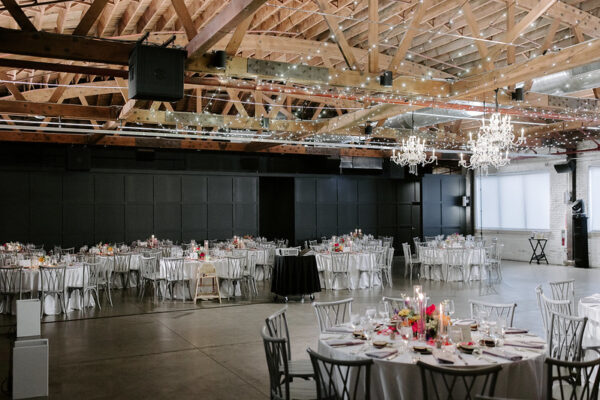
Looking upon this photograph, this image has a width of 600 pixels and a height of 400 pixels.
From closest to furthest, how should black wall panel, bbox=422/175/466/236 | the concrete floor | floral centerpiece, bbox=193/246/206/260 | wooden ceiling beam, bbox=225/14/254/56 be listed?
the concrete floor, wooden ceiling beam, bbox=225/14/254/56, floral centerpiece, bbox=193/246/206/260, black wall panel, bbox=422/175/466/236

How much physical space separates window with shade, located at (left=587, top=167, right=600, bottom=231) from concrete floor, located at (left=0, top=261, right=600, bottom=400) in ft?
17.7

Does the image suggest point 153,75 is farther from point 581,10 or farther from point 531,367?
point 581,10

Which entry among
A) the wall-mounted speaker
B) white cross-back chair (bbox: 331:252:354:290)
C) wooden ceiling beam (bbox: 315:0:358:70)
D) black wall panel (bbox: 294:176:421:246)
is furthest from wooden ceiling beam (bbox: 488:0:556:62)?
black wall panel (bbox: 294:176:421:246)

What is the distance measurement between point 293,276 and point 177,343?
3.43m

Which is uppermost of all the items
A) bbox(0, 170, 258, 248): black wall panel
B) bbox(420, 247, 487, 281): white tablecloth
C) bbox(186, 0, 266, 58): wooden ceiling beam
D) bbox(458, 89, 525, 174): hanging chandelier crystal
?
bbox(186, 0, 266, 58): wooden ceiling beam

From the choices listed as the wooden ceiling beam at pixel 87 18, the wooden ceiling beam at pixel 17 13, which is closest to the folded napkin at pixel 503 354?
the wooden ceiling beam at pixel 87 18

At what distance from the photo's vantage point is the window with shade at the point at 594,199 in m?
15.9

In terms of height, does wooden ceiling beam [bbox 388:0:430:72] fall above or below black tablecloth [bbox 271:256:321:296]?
above

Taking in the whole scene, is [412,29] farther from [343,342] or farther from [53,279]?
[53,279]

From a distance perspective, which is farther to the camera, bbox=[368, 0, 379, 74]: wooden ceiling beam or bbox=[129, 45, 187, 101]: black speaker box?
bbox=[368, 0, 379, 74]: wooden ceiling beam

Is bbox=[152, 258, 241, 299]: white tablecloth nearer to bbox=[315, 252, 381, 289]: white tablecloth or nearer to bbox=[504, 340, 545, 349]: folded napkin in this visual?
bbox=[315, 252, 381, 289]: white tablecloth

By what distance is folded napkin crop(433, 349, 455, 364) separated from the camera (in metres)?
3.84

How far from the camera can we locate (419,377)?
12.2ft

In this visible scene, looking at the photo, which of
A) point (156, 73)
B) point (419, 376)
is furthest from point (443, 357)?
point (156, 73)
